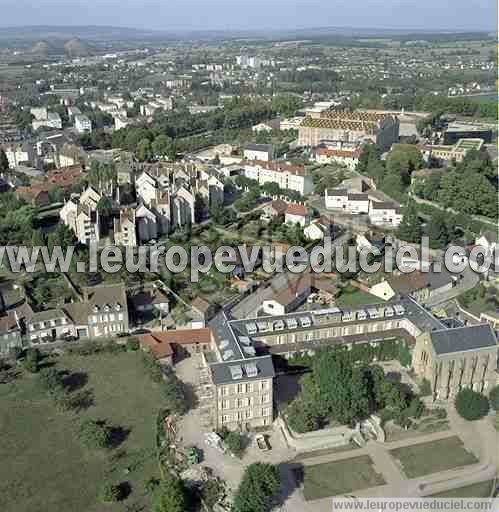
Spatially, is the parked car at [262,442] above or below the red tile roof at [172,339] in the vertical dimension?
below

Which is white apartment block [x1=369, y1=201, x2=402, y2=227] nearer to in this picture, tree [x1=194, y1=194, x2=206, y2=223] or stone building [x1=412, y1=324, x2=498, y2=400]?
tree [x1=194, y1=194, x2=206, y2=223]

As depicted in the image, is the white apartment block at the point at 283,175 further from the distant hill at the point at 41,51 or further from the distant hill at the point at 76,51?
the distant hill at the point at 41,51

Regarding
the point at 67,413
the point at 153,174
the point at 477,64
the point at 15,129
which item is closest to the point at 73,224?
the point at 153,174

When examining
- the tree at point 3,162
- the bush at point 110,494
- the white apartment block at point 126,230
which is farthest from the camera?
the tree at point 3,162

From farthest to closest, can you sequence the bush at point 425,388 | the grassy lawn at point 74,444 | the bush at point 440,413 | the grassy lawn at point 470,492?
the bush at point 425,388, the bush at point 440,413, the grassy lawn at point 470,492, the grassy lawn at point 74,444

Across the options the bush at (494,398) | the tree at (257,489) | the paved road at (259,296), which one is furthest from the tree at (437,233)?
the tree at (257,489)
